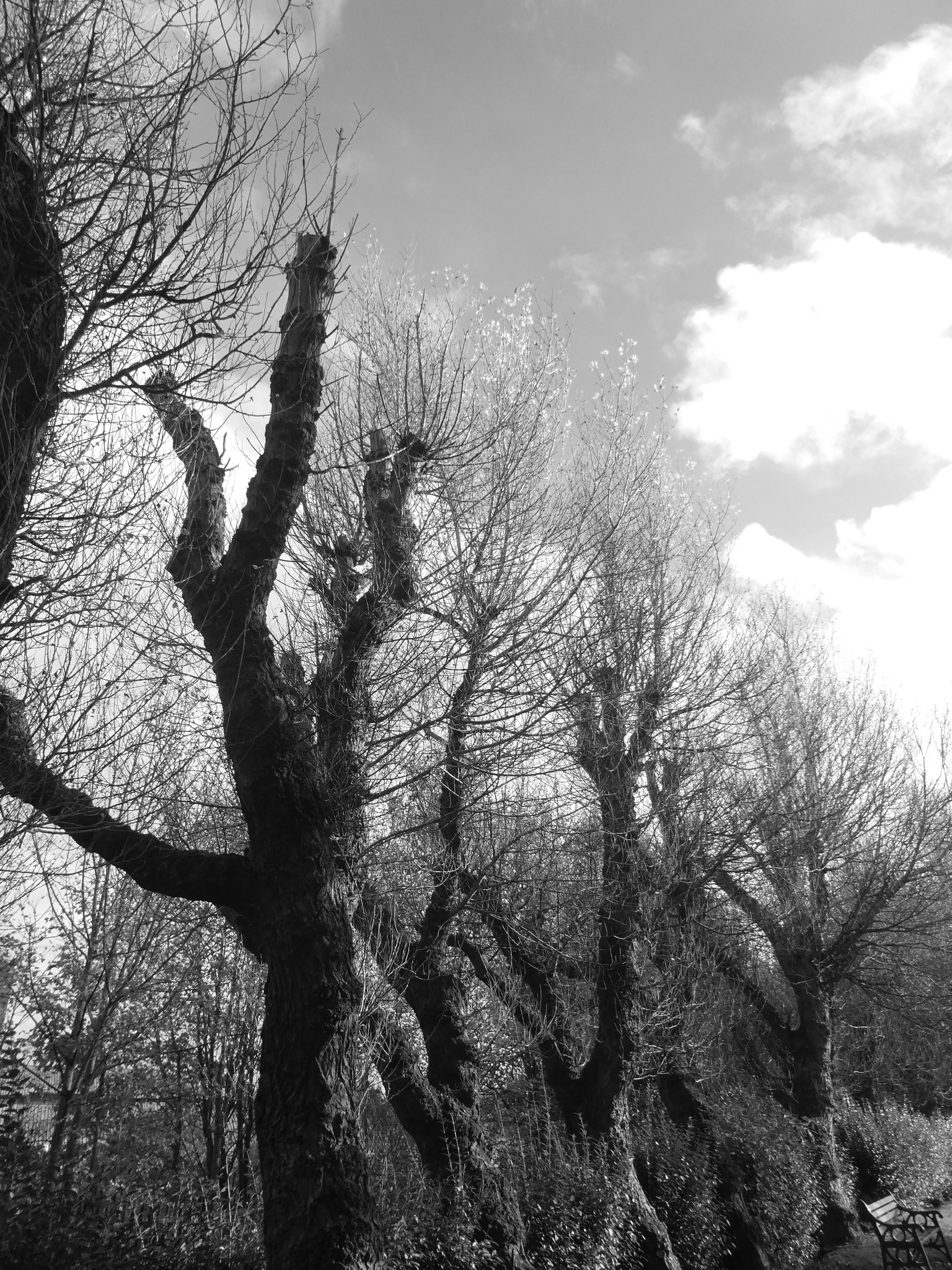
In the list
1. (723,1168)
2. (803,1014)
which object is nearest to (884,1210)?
(723,1168)

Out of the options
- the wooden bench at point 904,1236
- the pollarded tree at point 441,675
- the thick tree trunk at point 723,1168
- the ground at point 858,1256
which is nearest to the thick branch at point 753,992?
the thick tree trunk at point 723,1168

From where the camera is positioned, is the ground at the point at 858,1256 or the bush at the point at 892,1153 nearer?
the ground at the point at 858,1256

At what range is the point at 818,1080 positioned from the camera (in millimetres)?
12906

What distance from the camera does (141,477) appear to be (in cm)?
410

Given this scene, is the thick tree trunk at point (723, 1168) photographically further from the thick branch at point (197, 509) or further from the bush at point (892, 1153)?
the thick branch at point (197, 509)

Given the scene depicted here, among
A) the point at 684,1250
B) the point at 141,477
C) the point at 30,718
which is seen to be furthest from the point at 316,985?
the point at 684,1250

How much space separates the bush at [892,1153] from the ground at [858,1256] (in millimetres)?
1315

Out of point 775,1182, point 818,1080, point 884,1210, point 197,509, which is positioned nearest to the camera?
point 197,509

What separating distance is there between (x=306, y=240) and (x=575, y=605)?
343 centimetres

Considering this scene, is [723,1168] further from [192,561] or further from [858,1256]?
[192,561]

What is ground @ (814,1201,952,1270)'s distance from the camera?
10500 mm

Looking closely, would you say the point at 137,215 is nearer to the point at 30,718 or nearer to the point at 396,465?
the point at 30,718

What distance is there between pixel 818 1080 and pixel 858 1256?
228 centimetres

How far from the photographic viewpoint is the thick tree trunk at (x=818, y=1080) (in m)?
11.9
